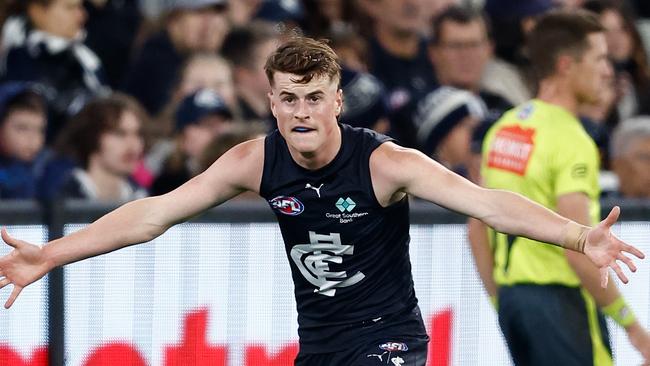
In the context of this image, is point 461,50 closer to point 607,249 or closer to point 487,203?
point 487,203

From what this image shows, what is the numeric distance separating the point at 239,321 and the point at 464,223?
1452mm

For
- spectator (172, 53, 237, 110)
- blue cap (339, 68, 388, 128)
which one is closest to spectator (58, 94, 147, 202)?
spectator (172, 53, 237, 110)

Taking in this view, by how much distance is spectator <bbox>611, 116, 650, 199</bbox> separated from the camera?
966 centimetres

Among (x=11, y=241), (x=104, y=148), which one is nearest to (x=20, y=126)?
(x=104, y=148)

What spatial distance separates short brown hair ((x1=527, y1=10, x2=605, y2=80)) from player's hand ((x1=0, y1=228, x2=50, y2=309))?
309 cm

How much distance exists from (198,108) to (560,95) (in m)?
2.93

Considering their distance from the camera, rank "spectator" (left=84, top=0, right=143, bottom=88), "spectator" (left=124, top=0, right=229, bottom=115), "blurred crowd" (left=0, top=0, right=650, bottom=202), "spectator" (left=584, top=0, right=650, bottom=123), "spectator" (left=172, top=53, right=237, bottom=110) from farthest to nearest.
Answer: "spectator" (left=584, top=0, right=650, bottom=123) → "spectator" (left=84, top=0, right=143, bottom=88) → "spectator" (left=124, top=0, right=229, bottom=115) → "spectator" (left=172, top=53, right=237, bottom=110) → "blurred crowd" (left=0, top=0, right=650, bottom=202)

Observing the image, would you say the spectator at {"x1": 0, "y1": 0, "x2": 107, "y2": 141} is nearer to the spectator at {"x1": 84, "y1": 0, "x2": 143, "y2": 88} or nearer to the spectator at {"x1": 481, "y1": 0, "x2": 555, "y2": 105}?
the spectator at {"x1": 84, "y1": 0, "x2": 143, "y2": 88}

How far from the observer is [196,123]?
9.52 metres

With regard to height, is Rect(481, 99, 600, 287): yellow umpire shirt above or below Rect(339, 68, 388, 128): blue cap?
below

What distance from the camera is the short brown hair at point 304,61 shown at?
18.7ft

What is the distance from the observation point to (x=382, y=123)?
9930mm

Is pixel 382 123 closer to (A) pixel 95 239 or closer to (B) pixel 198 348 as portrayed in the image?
(B) pixel 198 348

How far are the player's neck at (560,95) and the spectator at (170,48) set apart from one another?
3.27 m
